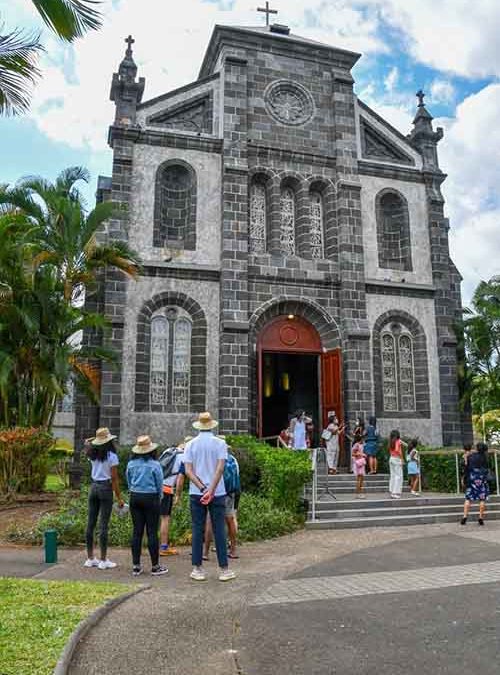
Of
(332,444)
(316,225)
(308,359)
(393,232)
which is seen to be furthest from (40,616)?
(393,232)

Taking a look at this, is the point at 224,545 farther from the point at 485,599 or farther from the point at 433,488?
the point at 433,488

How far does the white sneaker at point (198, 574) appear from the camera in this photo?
6.94 metres

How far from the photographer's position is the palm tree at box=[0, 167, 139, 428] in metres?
13.4

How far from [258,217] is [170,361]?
17.3ft

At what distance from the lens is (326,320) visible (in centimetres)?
1756

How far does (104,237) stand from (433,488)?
10.8 meters

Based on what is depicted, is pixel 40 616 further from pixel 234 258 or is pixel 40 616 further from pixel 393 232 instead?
pixel 393 232

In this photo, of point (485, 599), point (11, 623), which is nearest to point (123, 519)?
point (11, 623)

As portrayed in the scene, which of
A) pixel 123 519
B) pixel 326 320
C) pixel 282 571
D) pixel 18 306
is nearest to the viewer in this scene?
pixel 282 571

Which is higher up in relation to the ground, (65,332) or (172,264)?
(172,264)

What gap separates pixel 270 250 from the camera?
17.6 metres

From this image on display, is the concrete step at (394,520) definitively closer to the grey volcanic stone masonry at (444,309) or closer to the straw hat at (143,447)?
the straw hat at (143,447)

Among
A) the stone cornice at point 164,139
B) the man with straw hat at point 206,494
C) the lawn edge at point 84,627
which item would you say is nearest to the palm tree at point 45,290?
the stone cornice at point 164,139

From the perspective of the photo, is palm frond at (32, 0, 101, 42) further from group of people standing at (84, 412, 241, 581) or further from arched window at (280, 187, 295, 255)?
arched window at (280, 187, 295, 255)
